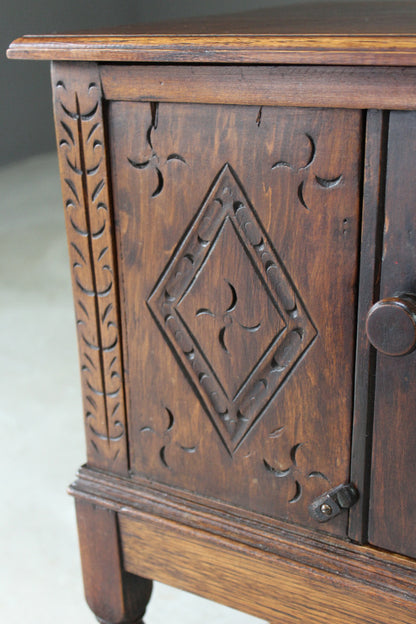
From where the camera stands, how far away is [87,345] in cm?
101

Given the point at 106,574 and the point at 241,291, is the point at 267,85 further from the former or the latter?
the point at 106,574

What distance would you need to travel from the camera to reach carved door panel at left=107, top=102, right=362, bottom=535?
0.79 metres

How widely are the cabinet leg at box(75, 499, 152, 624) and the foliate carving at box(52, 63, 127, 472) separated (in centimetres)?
8

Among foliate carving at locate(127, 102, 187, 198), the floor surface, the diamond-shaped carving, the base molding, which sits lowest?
the floor surface

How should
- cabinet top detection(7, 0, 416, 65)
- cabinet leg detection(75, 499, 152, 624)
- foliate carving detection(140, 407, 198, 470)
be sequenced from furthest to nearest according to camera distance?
cabinet leg detection(75, 499, 152, 624) < foliate carving detection(140, 407, 198, 470) < cabinet top detection(7, 0, 416, 65)

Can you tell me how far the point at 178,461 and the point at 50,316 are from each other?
1.64m

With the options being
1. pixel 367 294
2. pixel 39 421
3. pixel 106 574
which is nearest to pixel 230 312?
pixel 367 294

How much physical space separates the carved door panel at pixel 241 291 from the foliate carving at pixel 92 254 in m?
0.02

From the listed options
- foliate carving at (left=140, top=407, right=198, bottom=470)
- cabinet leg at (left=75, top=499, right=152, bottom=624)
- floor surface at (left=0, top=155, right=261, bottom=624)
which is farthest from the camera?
floor surface at (left=0, top=155, right=261, bottom=624)

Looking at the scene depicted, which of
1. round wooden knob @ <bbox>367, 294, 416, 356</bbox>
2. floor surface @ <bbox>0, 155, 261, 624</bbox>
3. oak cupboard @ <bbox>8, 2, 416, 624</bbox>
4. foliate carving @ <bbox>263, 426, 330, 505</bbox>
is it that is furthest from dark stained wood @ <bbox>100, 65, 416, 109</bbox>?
floor surface @ <bbox>0, 155, 261, 624</bbox>

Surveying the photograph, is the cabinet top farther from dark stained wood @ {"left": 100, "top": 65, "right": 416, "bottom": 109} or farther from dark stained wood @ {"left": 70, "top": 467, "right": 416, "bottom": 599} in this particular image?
dark stained wood @ {"left": 70, "top": 467, "right": 416, "bottom": 599}

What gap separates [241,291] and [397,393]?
0.20m

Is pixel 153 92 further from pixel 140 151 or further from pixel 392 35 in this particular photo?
pixel 392 35

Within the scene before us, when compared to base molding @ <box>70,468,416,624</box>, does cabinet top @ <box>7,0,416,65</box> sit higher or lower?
higher
